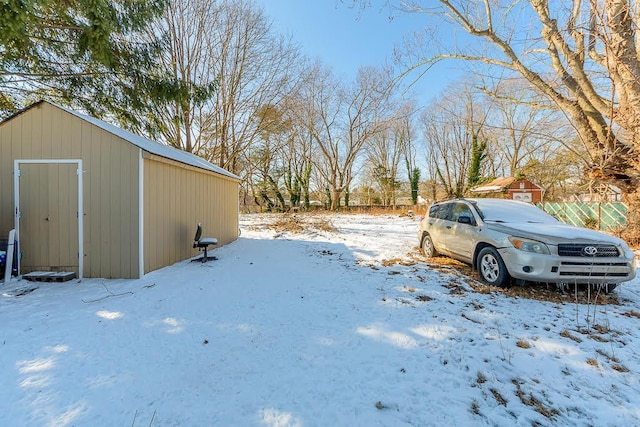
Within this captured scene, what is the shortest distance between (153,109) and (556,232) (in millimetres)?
9532

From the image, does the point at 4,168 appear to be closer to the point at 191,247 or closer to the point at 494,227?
the point at 191,247

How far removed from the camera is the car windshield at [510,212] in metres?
5.23

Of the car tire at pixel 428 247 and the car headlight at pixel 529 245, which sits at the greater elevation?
the car headlight at pixel 529 245

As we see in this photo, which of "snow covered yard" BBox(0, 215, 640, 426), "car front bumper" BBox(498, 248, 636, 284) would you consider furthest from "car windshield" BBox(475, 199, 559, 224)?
"snow covered yard" BBox(0, 215, 640, 426)

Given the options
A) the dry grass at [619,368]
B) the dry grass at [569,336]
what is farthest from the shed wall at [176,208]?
the dry grass at [619,368]

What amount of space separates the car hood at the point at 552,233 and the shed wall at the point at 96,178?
6680 millimetres

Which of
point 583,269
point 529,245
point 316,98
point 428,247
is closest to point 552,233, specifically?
point 529,245

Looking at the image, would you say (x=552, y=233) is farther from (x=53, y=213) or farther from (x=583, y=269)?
(x=53, y=213)

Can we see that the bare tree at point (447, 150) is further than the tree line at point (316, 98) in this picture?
Yes

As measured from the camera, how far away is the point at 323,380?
236cm

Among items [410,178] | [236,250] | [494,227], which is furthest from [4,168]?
[410,178]

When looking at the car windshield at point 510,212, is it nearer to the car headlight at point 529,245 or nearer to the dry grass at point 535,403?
the car headlight at point 529,245

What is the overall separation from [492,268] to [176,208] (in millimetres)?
6757

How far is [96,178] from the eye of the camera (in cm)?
538
